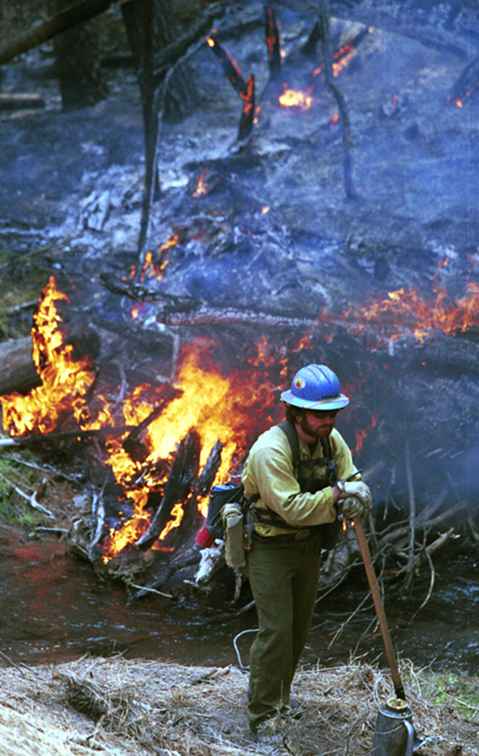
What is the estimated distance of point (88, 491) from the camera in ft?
30.6

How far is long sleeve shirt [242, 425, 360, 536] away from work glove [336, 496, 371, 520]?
6 centimetres

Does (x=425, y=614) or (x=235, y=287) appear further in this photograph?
(x=235, y=287)

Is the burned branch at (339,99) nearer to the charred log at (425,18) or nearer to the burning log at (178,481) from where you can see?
the charred log at (425,18)

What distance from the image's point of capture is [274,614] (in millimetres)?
4980

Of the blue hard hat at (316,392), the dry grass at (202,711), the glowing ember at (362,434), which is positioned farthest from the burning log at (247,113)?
the dry grass at (202,711)

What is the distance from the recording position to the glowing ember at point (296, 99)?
1343 cm

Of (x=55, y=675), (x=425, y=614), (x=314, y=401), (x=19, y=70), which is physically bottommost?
(x=425, y=614)

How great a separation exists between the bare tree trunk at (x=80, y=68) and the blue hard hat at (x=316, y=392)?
36.8ft

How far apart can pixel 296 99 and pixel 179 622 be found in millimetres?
8716

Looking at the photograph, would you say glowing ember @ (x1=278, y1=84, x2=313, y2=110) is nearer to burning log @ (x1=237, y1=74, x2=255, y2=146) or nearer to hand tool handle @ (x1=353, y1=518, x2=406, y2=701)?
burning log @ (x1=237, y1=74, x2=255, y2=146)

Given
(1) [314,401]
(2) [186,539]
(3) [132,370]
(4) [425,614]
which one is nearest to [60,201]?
(3) [132,370]

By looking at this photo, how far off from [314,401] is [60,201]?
941 centimetres

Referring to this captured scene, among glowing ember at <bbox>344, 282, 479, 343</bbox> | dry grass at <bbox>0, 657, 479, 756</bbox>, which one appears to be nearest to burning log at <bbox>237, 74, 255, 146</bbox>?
glowing ember at <bbox>344, 282, 479, 343</bbox>

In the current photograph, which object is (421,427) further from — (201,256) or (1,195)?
(1,195)
